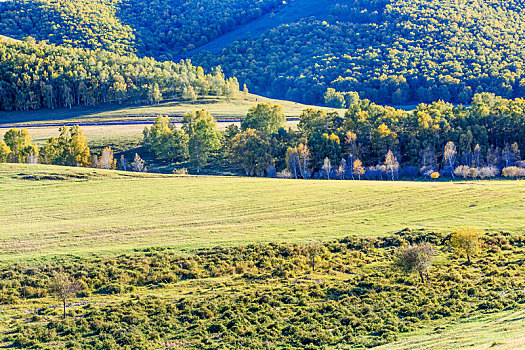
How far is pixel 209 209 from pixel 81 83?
130255 mm

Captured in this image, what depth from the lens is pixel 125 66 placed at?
194250 mm

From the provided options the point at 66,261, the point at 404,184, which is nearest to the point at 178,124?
the point at 404,184

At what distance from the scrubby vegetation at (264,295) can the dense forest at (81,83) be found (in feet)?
446

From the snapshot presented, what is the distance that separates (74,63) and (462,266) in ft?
567

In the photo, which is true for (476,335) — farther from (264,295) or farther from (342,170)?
(342,170)

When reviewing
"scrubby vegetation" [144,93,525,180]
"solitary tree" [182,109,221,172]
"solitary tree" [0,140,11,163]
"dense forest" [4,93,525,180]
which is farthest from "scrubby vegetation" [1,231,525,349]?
"solitary tree" [0,140,11,163]

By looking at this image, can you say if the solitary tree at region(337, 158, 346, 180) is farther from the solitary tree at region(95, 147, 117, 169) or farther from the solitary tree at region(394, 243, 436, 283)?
the solitary tree at region(394, 243, 436, 283)

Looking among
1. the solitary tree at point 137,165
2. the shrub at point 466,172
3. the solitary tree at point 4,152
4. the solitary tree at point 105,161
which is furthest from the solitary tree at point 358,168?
the solitary tree at point 4,152

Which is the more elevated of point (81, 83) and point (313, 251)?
point (81, 83)

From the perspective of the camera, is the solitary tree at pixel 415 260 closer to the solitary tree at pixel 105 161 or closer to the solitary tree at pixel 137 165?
the solitary tree at pixel 137 165

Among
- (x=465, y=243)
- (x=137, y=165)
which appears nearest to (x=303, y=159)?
(x=137, y=165)

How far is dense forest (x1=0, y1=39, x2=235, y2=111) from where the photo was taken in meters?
170

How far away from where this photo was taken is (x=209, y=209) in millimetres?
59188

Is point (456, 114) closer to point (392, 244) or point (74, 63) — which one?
point (392, 244)
